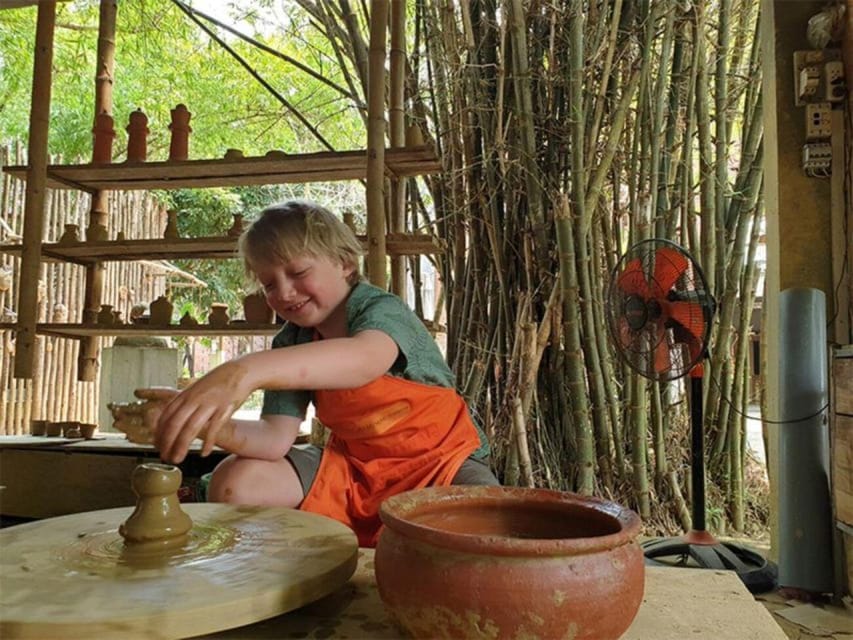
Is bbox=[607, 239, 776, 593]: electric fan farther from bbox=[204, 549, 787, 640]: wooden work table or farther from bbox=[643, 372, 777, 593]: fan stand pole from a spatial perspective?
bbox=[204, 549, 787, 640]: wooden work table

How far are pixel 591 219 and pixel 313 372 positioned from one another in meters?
2.47

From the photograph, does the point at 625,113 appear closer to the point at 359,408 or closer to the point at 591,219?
the point at 591,219

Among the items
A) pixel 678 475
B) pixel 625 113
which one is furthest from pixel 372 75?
pixel 678 475

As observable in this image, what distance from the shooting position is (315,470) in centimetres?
185

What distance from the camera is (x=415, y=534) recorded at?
79cm

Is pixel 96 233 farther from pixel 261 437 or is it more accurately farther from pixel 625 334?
pixel 625 334

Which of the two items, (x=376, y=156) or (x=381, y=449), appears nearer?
(x=381, y=449)

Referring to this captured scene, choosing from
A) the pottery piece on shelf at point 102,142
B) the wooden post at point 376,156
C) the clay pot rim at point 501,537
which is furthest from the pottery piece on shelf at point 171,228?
the clay pot rim at point 501,537

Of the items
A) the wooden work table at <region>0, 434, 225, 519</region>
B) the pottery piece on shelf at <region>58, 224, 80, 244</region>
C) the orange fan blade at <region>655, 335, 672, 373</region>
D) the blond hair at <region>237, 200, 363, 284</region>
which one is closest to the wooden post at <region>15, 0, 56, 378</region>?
the pottery piece on shelf at <region>58, 224, 80, 244</region>

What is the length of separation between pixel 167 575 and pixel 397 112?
115 inches

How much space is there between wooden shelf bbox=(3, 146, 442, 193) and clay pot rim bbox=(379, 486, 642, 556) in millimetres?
2357

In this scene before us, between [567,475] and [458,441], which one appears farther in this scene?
[567,475]

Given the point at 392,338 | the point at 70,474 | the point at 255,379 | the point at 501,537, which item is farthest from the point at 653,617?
the point at 70,474

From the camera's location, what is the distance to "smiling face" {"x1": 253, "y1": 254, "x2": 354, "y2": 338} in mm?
1784
